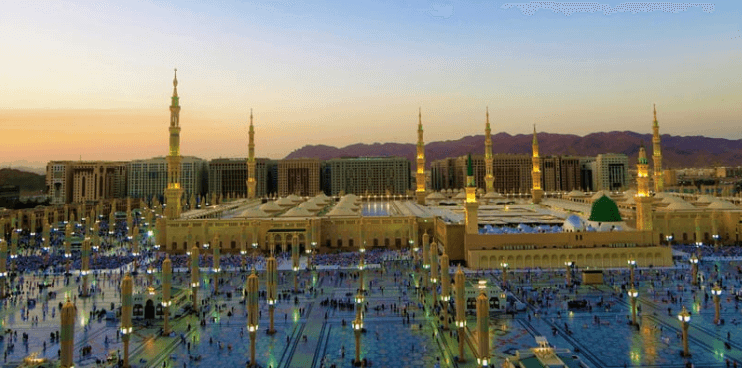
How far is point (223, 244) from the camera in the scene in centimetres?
4847

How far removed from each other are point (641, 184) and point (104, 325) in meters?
38.7

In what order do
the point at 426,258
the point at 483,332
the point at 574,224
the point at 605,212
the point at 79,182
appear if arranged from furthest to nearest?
the point at 79,182, the point at 605,212, the point at 574,224, the point at 426,258, the point at 483,332

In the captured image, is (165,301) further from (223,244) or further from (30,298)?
(223,244)

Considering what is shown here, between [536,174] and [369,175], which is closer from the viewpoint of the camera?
[536,174]

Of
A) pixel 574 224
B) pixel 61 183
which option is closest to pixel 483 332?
pixel 574 224

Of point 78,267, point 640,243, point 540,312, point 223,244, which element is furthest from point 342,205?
point 540,312

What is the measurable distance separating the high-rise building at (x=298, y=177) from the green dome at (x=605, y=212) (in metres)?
91.3

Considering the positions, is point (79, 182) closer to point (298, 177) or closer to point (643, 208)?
point (298, 177)

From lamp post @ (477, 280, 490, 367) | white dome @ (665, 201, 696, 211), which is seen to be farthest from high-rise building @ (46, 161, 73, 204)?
lamp post @ (477, 280, 490, 367)

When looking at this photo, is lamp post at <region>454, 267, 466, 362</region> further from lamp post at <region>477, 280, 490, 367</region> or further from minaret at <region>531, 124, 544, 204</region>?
minaret at <region>531, 124, 544, 204</region>

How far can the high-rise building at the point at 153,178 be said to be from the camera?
123500mm

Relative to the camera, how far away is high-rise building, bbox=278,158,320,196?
424ft

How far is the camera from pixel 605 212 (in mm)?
41719

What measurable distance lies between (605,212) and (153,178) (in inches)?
4201
